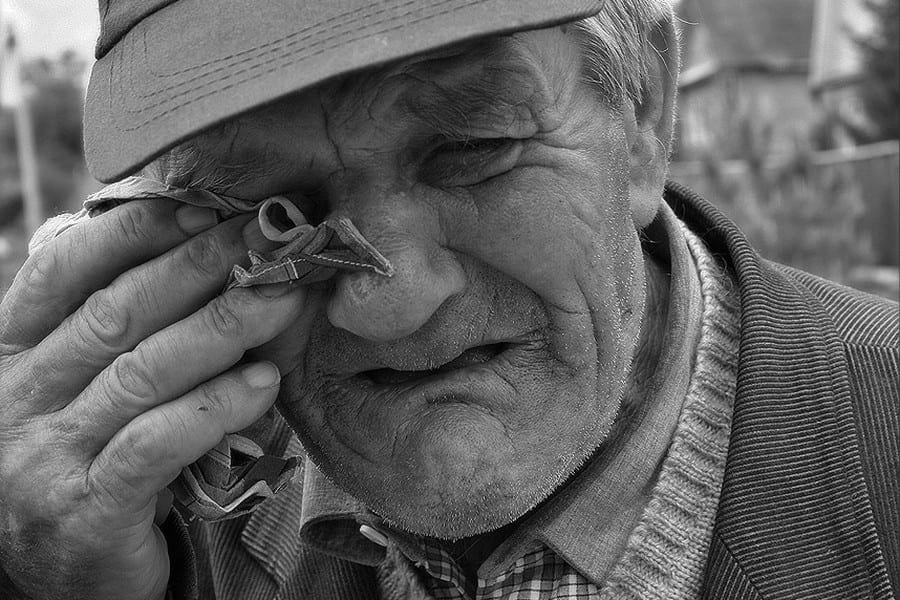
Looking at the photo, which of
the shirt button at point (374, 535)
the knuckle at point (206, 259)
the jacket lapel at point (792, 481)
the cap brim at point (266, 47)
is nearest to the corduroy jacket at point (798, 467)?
the jacket lapel at point (792, 481)

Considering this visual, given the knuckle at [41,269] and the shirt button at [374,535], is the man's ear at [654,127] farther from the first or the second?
the knuckle at [41,269]

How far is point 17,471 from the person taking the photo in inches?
75.9

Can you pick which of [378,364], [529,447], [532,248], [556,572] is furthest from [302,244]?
[556,572]

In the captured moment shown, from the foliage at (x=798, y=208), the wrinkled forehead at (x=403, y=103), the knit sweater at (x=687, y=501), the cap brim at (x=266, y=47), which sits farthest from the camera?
the foliage at (x=798, y=208)

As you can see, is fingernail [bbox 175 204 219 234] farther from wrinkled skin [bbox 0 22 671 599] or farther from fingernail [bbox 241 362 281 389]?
fingernail [bbox 241 362 281 389]

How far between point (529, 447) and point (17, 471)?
944mm

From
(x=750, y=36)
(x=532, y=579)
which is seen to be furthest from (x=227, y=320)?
(x=750, y=36)

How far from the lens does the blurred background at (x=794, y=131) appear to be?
1416cm

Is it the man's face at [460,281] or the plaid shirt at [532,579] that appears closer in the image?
A: the man's face at [460,281]

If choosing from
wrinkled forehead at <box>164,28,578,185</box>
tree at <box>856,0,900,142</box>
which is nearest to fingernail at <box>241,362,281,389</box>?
wrinkled forehead at <box>164,28,578,185</box>

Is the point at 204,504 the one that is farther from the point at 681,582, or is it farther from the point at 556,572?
the point at 681,582

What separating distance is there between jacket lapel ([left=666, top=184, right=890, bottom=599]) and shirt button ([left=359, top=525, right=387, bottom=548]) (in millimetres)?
690

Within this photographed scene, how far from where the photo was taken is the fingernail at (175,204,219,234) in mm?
1854

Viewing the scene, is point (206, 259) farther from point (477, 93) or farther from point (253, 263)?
point (477, 93)
